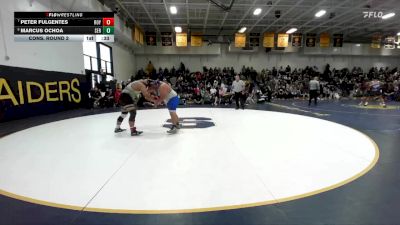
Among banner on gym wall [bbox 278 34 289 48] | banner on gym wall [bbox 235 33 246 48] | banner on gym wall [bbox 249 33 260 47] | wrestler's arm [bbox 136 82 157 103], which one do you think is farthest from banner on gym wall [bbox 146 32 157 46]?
wrestler's arm [bbox 136 82 157 103]

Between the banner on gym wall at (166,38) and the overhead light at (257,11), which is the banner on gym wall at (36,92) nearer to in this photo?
→ the banner on gym wall at (166,38)

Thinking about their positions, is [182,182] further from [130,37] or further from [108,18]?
[130,37]

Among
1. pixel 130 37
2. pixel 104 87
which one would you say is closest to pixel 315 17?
pixel 130 37

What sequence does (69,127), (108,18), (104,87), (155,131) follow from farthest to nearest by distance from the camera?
(104,87) < (108,18) < (69,127) < (155,131)

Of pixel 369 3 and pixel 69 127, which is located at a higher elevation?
pixel 369 3

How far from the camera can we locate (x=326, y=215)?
236 centimetres

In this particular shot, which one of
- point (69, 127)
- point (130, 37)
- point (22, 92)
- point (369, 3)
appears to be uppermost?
point (369, 3)

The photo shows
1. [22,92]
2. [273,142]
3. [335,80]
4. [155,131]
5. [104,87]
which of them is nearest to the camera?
[273,142]

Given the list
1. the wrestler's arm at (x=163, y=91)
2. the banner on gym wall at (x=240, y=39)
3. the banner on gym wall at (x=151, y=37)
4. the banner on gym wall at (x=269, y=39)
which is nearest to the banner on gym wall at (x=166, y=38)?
the banner on gym wall at (x=151, y=37)

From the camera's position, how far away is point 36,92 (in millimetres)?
10125

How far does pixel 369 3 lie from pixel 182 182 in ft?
58.3

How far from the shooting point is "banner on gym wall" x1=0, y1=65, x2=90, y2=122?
866 centimetres

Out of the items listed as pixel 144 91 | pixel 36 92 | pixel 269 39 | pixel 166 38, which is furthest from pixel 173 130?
pixel 269 39
